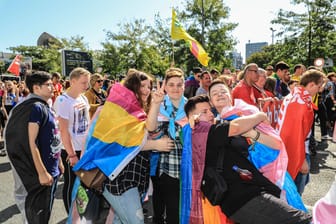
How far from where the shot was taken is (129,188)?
7.70 feet

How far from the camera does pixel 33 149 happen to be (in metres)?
2.60

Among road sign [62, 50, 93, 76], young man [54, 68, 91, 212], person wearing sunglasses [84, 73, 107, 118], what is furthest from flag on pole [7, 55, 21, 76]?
young man [54, 68, 91, 212]

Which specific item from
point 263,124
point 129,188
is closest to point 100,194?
point 129,188

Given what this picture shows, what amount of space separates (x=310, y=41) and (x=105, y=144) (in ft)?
59.2

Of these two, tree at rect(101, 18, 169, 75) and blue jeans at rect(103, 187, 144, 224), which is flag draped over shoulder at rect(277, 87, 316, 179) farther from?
tree at rect(101, 18, 169, 75)

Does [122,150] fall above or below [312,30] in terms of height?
below

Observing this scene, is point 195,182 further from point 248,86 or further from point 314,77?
point 248,86

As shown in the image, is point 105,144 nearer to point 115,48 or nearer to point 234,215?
point 234,215

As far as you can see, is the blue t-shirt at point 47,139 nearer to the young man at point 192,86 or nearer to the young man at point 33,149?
the young man at point 33,149

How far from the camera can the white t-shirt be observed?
3.33 m

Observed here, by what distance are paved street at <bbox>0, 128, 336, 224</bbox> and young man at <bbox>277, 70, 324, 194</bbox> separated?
1.15m

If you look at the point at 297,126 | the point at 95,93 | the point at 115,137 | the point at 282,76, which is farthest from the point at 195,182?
the point at 282,76

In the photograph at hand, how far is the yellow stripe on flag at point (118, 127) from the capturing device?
2.31 m

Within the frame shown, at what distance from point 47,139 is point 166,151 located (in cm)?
114
